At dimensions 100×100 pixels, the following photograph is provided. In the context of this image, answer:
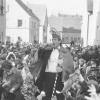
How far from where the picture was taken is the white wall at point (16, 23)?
187 feet

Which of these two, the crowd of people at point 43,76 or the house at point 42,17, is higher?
the house at point 42,17

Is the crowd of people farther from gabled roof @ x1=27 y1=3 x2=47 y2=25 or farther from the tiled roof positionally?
the tiled roof

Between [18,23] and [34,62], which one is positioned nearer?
[34,62]

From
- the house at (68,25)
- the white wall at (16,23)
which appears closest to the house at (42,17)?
the white wall at (16,23)

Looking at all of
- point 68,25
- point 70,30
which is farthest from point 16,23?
point 68,25

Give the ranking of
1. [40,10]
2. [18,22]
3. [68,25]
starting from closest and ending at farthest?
1. [18,22]
2. [40,10]
3. [68,25]

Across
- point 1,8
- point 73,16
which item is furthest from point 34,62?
point 73,16

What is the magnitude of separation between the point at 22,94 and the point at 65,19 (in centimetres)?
10031

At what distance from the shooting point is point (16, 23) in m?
58.0

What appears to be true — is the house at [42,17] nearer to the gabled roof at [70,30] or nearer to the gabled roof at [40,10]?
the gabled roof at [40,10]

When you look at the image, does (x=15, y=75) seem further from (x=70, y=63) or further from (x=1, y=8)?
(x=1, y=8)

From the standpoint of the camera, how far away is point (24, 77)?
289 inches

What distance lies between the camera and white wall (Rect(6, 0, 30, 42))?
5707 cm

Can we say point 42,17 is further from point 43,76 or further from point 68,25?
point 43,76
